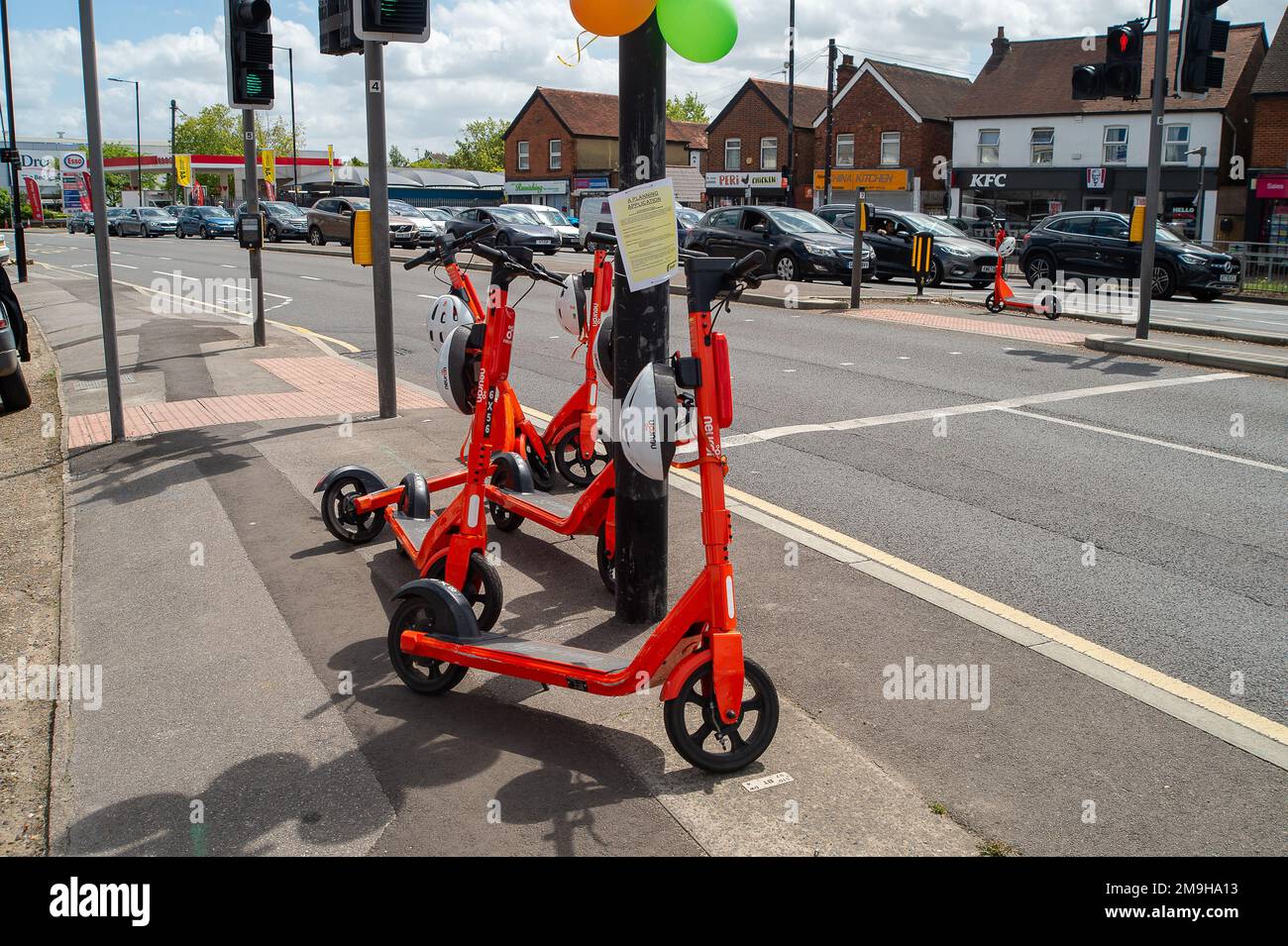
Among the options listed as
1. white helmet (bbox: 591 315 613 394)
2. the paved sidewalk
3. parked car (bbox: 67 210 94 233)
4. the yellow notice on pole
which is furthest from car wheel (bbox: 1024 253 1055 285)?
parked car (bbox: 67 210 94 233)

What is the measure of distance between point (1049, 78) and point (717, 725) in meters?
49.4

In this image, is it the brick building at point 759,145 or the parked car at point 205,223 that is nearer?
the parked car at point 205,223

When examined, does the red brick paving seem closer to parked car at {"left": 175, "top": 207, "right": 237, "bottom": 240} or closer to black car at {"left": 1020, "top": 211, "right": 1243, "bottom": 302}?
black car at {"left": 1020, "top": 211, "right": 1243, "bottom": 302}

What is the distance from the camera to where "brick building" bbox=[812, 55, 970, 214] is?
50188 millimetres

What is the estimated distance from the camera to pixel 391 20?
28.0ft

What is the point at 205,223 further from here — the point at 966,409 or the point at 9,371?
the point at 966,409

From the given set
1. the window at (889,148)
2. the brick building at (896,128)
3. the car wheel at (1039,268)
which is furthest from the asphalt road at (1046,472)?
the window at (889,148)

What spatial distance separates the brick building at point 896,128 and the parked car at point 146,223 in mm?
30237

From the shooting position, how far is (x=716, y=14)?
A: 4320 millimetres

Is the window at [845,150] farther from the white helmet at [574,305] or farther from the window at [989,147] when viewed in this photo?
the white helmet at [574,305]

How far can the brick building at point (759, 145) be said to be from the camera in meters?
56.6

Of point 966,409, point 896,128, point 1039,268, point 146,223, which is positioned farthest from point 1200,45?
point 146,223

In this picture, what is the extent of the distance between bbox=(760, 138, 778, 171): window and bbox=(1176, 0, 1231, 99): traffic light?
45.1 m

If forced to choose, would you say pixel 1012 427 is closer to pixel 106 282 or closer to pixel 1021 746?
pixel 1021 746
